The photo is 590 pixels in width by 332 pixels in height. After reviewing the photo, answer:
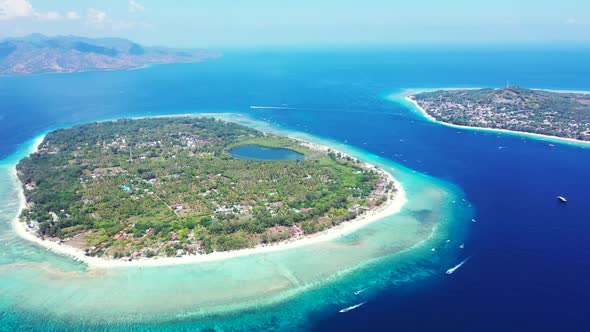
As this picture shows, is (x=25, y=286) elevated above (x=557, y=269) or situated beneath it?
situated beneath

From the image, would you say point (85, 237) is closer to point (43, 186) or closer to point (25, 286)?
point (25, 286)

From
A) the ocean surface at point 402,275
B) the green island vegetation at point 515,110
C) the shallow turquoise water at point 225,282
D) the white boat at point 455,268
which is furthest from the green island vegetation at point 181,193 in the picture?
the green island vegetation at point 515,110

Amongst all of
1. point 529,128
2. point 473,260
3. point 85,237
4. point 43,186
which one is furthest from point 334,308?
point 529,128

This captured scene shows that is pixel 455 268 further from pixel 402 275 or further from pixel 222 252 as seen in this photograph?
pixel 222 252

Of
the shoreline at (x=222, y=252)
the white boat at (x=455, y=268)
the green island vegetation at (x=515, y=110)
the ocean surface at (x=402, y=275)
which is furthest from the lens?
the green island vegetation at (x=515, y=110)

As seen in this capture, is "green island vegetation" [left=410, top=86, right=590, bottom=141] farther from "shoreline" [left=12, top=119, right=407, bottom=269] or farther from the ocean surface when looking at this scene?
"shoreline" [left=12, top=119, right=407, bottom=269]

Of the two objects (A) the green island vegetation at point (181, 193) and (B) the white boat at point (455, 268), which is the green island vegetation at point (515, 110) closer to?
(A) the green island vegetation at point (181, 193)
